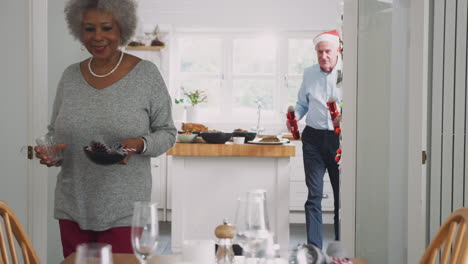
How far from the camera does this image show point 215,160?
12.9ft

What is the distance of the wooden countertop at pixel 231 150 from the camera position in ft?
12.5

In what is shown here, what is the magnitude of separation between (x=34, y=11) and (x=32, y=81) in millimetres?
324

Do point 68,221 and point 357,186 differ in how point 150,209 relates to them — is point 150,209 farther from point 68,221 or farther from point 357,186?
point 357,186

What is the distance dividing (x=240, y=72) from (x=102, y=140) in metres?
4.44

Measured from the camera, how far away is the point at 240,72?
6.33m

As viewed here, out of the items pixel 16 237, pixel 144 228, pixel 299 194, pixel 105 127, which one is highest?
pixel 105 127


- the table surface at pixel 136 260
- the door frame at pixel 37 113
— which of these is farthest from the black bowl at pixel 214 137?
the table surface at pixel 136 260

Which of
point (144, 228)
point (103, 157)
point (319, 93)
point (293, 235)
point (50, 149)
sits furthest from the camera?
point (293, 235)

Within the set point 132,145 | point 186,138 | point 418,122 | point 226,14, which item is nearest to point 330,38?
point 186,138

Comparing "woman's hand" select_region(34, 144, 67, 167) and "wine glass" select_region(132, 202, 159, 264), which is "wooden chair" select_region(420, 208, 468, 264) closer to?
"wine glass" select_region(132, 202, 159, 264)

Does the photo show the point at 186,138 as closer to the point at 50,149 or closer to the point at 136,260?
the point at 50,149

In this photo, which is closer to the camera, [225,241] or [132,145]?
[225,241]

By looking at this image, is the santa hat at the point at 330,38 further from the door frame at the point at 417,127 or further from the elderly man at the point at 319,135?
the door frame at the point at 417,127

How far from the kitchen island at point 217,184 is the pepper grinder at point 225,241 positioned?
2476 mm
